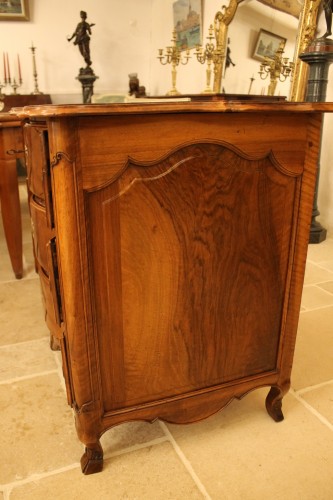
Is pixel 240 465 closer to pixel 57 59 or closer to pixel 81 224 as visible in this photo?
pixel 81 224

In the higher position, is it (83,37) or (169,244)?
(83,37)

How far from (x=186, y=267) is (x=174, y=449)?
544 mm

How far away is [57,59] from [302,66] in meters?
3.63

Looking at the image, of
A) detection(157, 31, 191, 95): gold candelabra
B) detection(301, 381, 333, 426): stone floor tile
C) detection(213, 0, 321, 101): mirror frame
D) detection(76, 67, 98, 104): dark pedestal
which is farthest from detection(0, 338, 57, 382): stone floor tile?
detection(76, 67, 98, 104): dark pedestal

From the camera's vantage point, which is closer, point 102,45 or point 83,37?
point 83,37

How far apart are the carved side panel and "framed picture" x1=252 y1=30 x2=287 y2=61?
232 centimetres

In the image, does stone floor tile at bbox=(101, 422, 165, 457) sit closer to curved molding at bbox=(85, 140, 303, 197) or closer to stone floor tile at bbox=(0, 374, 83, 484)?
stone floor tile at bbox=(0, 374, 83, 484)

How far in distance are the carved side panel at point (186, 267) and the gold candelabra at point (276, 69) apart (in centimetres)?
223

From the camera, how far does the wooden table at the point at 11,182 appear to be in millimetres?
2045

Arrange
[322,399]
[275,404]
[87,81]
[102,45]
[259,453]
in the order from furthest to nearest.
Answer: [102,45]
[87,81]
[322,399]
[275,404]
[259,453]

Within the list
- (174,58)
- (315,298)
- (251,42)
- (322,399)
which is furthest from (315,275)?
(174,58)

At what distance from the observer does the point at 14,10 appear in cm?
496

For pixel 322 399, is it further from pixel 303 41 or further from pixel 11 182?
pixel 303 41

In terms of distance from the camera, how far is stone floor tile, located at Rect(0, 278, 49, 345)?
5.78 feet
